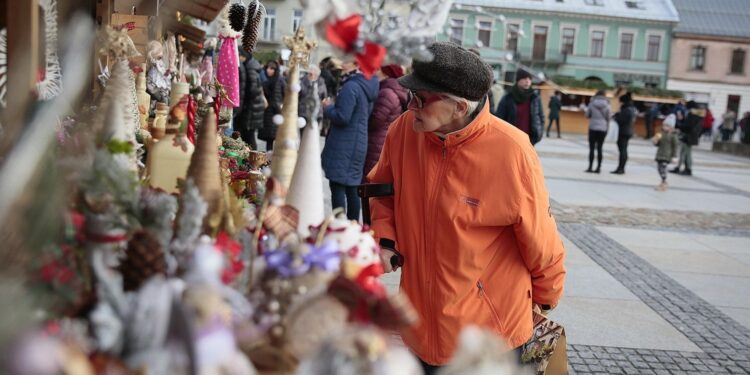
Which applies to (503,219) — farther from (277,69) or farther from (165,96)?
(277,69)

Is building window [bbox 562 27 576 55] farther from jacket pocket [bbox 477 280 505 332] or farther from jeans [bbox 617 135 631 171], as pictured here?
jacket pocket [bbox 477 280 505 332]

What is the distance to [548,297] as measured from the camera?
288cm

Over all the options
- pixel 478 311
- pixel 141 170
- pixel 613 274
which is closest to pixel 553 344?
pixel 478 311

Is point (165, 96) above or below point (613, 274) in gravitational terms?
above

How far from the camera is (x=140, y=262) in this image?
1.24 m

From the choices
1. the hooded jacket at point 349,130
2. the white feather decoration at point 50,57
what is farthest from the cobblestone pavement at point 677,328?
the white feather decoration at point 50,57

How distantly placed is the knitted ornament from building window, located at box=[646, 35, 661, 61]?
46.8 m

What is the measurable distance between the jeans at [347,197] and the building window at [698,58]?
150 ft

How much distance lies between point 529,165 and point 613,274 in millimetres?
4280

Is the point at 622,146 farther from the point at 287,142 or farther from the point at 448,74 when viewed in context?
the point at 287,142

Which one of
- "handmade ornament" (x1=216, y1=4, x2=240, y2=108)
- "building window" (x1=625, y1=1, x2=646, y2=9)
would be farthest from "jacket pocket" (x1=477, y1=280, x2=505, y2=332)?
"building window" (x1=625, y1=1, x2=646, y2=9)

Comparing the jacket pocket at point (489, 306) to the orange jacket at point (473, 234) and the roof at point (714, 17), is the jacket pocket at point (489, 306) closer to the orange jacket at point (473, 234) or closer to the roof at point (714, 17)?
the orange jacket at point (473, 234)

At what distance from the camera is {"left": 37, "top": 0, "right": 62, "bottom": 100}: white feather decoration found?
2100 mm

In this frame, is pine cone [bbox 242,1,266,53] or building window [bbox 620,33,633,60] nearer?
pine cone [bbox 242,1,266,53]
